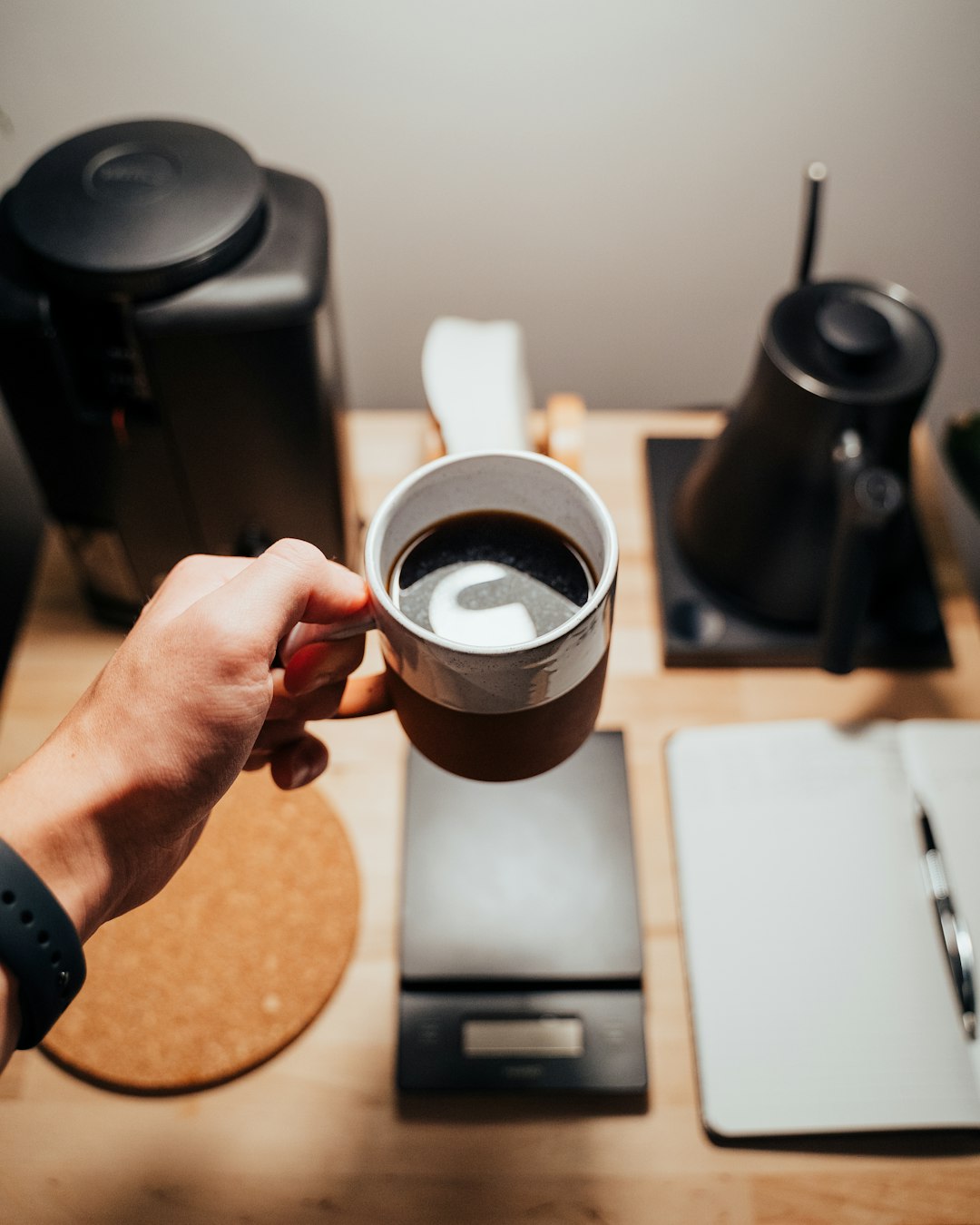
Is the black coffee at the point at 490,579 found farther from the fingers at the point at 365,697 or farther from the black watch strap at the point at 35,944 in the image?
the black watch strap at the point at 35,944

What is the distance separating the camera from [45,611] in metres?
0.90

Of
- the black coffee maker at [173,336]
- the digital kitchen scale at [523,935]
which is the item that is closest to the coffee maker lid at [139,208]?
the black coffee maker at [173,336]

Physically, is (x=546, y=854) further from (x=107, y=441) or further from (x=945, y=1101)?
(x=107, y=441)

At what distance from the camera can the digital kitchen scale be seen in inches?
26.3

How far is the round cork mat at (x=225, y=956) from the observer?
2.19 feet

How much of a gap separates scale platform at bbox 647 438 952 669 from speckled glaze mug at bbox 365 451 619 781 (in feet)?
1.27

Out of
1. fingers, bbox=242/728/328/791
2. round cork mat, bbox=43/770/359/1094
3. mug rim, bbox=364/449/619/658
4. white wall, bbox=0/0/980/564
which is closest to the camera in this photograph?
mug rim, bbox=364/449/619/658

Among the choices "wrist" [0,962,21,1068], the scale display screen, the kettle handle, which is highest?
"wrist" [0,962,21,1068]

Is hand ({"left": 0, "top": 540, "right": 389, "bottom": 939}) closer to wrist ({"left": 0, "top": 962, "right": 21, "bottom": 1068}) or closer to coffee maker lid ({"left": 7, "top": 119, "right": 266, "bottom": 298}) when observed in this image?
wrist ({"left": 0, "top": 962, "right": 21, "bottom": 1068})

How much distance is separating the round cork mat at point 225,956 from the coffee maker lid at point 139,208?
0.34 metres

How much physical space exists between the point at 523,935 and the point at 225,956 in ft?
0.69

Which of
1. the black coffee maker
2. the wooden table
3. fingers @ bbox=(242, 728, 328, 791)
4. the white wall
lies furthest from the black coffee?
the white wall

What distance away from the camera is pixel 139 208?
645mm

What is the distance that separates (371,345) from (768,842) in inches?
26.3
